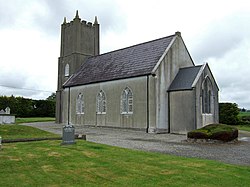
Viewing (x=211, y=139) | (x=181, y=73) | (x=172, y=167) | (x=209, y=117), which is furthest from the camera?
(x=181, y=73)

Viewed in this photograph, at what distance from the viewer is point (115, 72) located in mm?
30844

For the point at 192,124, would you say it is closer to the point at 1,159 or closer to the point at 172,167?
the point at 172,167

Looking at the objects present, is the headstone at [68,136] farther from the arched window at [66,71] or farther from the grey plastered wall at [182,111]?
the arched window at [66,71]

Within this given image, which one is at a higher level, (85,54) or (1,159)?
(85,54)

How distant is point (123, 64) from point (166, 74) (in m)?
6.02

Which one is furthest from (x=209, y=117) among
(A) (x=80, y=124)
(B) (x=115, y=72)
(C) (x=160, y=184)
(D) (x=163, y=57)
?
(C) (x=160, y=184)

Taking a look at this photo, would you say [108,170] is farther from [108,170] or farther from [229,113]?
[229,113]

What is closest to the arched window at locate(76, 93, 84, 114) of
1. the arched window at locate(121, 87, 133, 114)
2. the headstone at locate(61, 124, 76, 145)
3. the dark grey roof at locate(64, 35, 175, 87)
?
the dark grey roof at locate(64, 35, 175, 87)

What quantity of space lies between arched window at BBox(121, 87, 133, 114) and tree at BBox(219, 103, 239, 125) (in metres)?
16.2

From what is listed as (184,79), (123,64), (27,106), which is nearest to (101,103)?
(123,64)

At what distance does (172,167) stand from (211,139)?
31.8 ft

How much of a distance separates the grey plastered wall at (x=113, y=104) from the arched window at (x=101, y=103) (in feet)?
1.56

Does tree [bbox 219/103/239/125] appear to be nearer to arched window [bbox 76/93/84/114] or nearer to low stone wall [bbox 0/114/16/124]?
arched window [bbox 76/93/84/114]

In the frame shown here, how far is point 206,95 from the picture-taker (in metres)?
26.2
